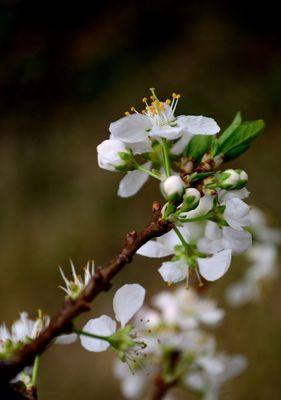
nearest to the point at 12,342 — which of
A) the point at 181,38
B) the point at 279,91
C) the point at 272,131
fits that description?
the point at 272,131

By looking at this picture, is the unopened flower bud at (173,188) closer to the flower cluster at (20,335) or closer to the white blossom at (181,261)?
the white blossom at (181,261)

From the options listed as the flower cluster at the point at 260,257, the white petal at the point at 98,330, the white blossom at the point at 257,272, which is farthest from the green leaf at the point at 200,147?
the white blossom at the point at 257,272

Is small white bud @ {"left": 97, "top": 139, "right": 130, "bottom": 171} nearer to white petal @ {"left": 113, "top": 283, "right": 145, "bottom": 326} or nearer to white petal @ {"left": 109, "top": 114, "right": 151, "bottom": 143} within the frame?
white petal @ {"left": 109, "top": 114, "right": 151, "bottom": 143}

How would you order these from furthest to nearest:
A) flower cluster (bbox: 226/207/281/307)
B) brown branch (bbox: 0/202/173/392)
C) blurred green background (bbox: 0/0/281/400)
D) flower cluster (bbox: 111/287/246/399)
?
1. blurred green background (bbox: 0/0/281/400)
2. flower cluster (bbox: 226/207/281/307)
3. flower cluster (bbox: 111/287/246/399)
4. brown branch (bbox: 0/202/173/392)

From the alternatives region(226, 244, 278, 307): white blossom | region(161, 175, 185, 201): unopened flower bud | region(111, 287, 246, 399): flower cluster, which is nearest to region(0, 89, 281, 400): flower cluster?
region(161, 175, 185, 201): unopened flower bud

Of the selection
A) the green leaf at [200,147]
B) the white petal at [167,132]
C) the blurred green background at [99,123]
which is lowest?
the blurred green background at [99,123]

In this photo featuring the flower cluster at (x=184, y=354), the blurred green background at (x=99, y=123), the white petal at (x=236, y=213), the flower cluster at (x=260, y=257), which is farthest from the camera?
the blurred green background at (x=99, y=123)
